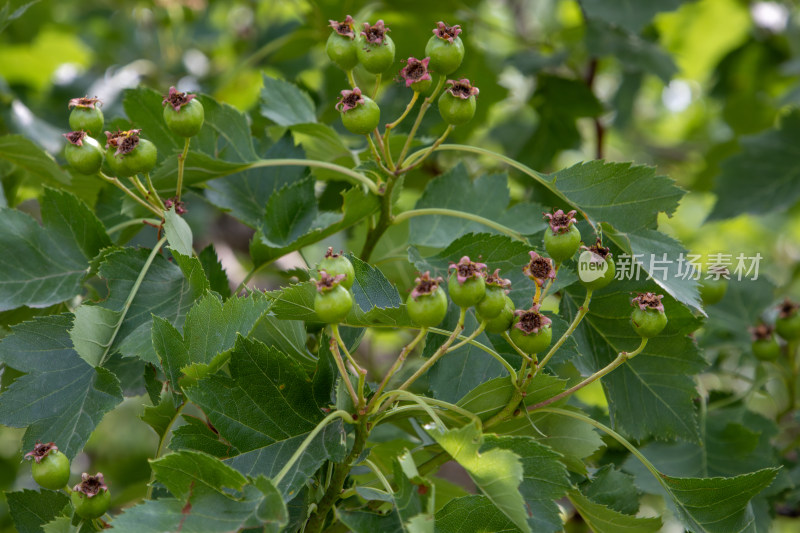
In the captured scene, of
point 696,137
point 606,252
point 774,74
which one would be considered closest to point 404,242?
point 606,252

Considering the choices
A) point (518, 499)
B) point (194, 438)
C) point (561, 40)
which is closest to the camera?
point (518, 499)

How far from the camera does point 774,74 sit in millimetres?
3406

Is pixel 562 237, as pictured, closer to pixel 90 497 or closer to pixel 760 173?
pixel 90 497

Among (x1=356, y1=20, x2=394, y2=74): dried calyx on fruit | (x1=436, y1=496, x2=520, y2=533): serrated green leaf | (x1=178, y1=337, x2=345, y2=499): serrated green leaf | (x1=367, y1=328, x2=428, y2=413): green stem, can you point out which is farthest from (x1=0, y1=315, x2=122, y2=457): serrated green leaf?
(x1=356, y1=20, x2=394, y2=74): dried calyx on fruit

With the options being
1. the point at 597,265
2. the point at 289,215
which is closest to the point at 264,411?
the point at 289,215

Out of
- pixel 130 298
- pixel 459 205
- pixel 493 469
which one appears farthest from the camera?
pixel 459 205

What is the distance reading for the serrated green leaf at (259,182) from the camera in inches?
62.5

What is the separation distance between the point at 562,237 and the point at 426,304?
0.26 metres

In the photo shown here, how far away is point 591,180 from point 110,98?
2.35 m

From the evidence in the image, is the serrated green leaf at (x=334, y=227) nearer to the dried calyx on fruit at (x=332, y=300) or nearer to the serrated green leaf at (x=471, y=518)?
the dried calyx on fruit at (x=332, y=300)

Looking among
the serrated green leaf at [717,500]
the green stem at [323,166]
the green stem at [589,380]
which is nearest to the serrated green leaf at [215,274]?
the green stem at [323,166]

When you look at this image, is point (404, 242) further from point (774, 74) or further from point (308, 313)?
point (774, 74)

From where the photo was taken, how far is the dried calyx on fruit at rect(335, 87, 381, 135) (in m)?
1.21

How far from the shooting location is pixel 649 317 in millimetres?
1208
